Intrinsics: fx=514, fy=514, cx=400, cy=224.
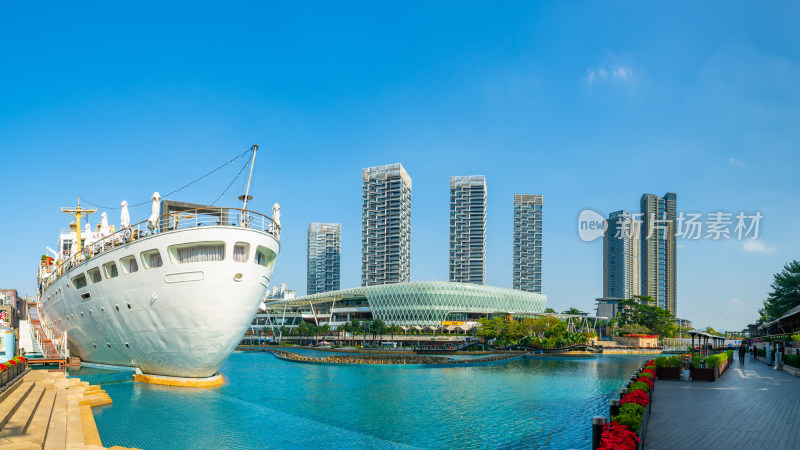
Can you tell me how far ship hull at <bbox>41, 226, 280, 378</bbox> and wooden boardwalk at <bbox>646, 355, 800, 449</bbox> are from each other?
20.5 m

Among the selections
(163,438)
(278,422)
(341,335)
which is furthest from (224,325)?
(341,335)

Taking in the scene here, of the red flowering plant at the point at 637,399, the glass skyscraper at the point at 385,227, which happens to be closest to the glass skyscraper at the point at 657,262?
the glass skyscraper at the point at 385,227

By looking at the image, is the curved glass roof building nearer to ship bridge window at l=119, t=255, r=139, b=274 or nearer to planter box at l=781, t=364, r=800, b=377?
planter box at l=781, t=364, r=800, b=377

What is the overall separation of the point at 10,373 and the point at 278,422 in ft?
36.9

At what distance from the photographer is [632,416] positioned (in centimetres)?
1154

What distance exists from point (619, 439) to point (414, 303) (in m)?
106

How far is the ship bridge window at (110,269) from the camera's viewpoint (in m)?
30.1

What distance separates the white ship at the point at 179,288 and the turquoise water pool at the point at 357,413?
226cm

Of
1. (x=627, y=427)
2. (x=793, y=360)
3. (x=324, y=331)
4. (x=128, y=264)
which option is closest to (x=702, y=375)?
(x=793, y=360)

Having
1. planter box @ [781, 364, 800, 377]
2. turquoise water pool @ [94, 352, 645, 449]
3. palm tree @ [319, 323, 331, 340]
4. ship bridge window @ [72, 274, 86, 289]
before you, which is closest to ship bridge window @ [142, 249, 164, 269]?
turquoise water pool @ [94, 352, 645, 449]

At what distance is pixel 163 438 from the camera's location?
18578mm

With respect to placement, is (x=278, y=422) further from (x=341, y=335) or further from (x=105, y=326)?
(x=341, y=335)

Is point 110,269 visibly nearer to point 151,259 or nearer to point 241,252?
point 151,259

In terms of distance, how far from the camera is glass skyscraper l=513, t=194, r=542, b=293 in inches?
7318
